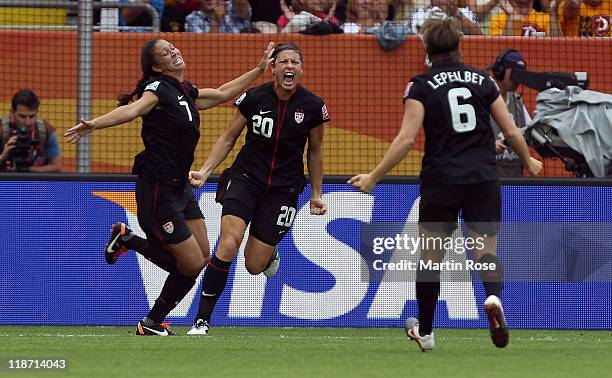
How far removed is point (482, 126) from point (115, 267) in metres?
4.44

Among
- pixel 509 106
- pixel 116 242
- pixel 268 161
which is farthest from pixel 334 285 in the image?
pixel 509 106

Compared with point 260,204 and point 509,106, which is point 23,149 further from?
point 509,106

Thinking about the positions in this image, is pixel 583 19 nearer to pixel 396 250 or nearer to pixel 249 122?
pixel 396 250

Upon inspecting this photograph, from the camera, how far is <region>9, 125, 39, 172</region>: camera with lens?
38.6 ft

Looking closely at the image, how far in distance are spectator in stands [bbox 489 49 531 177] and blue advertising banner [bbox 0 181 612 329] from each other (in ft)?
2.16

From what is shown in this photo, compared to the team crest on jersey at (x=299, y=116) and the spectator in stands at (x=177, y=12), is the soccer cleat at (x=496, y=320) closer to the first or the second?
the team crest on jersey at (x=299, y=116)

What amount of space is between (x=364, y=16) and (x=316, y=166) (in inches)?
155

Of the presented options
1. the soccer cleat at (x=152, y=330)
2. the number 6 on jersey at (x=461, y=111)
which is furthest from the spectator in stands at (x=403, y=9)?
the number 6 on jersey at (x=461, y=111)

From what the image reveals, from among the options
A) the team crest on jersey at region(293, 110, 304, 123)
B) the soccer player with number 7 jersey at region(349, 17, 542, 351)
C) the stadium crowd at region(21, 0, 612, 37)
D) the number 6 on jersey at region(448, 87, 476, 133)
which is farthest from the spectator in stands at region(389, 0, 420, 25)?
the number 6 on jersey at region(448, 87, 476, 133)

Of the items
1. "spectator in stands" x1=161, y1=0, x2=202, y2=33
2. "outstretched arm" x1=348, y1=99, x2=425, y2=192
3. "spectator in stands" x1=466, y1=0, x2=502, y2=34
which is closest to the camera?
"outstretched arm" x1=348, y1=99, x2=425, y2=192

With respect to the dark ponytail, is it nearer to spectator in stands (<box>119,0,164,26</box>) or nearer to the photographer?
the photographer

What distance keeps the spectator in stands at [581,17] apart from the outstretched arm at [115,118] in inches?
219

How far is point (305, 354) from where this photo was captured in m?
7.78

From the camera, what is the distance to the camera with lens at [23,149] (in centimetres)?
1176
